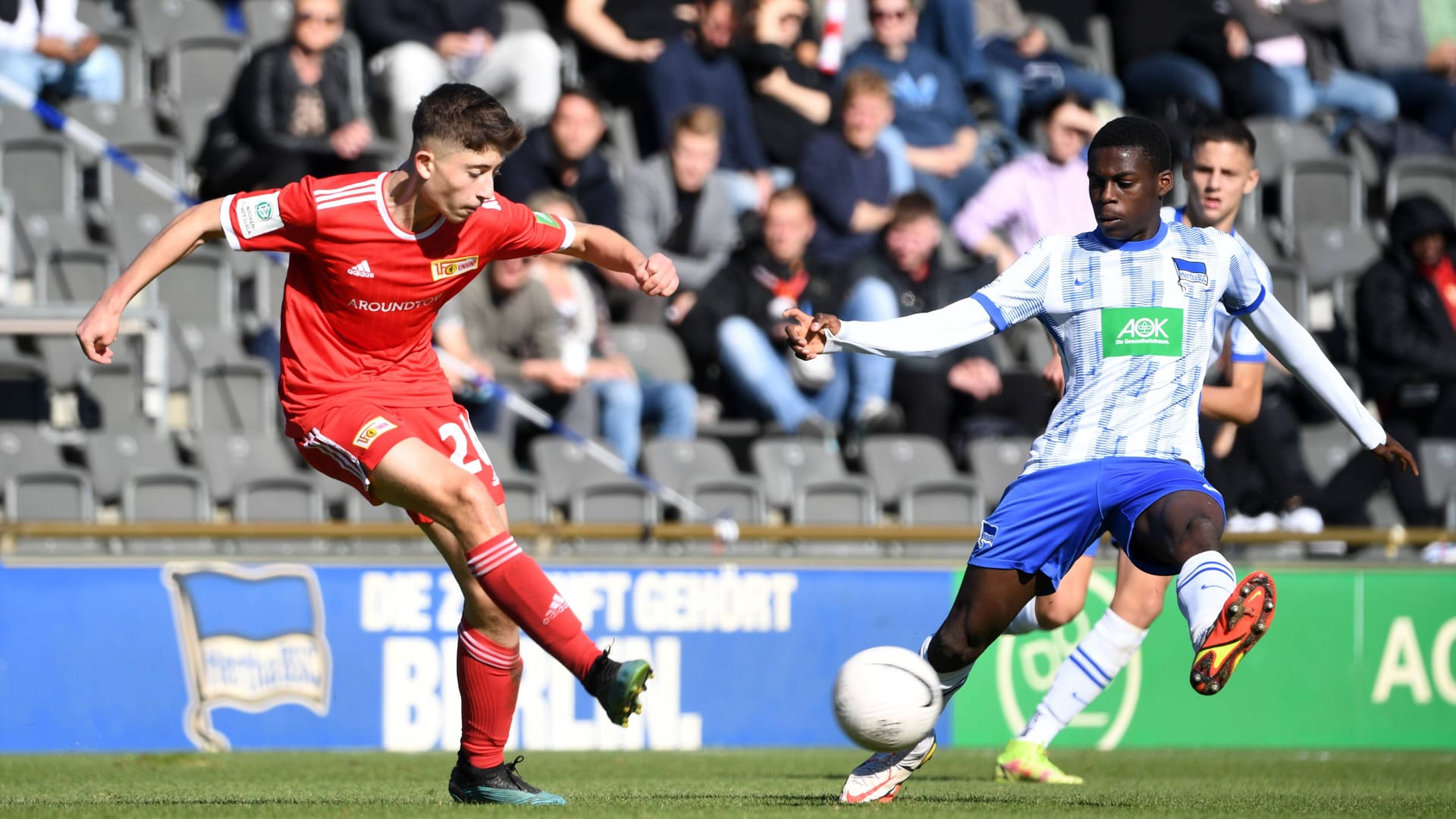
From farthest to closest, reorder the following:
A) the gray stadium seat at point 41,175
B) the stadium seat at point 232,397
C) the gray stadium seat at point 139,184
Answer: the gray stadium seat at point 139,184 → the gray stadium seat at point 41,175 → the stadium seat at point 232,397

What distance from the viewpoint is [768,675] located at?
1022 centimetres

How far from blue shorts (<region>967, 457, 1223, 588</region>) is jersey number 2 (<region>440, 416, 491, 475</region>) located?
1635 millimetres

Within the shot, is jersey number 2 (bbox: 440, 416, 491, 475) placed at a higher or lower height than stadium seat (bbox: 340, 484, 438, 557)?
higher

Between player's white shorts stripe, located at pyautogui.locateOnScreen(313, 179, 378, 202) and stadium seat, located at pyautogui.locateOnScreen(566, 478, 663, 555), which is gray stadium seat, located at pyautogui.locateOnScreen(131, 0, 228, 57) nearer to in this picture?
stadium seat, located at pyautogui.locateOnScreen(566, 478, 663, 555)

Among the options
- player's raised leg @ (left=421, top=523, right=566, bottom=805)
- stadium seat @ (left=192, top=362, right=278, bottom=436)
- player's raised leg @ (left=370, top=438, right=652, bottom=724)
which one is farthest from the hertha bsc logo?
stadium seat @ (left=192, top=362, right=278, bottom=436)

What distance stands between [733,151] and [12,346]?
17.1 feet

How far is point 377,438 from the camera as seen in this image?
18.4 feet

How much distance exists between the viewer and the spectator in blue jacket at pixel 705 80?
1320cm

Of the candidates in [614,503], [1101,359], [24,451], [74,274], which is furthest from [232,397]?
[1101,359]

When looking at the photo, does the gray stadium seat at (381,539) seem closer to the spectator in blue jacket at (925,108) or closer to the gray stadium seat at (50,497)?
the gray stadium seat at (50,497)

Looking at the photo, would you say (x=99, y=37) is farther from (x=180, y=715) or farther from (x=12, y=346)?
(x=180, y=715)

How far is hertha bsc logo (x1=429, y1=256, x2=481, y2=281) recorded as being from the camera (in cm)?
588

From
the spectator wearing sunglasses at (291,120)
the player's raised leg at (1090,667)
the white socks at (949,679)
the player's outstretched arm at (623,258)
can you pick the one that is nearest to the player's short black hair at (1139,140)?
the player's outstretched arm at (623,258)

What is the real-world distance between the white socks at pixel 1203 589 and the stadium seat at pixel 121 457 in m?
6.85
